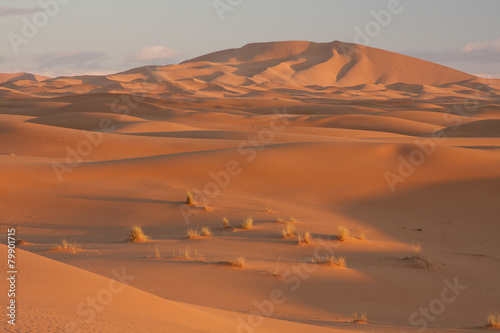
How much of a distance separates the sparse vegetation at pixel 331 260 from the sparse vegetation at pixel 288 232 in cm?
139

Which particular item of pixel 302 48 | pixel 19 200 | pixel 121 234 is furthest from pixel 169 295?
pixel 302 48

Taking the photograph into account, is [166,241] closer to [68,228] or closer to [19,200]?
[68,228]

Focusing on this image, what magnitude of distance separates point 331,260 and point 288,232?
2.03m

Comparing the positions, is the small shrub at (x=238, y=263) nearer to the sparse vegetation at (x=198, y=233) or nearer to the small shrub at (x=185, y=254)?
the small shrub at (x=185, y=254)

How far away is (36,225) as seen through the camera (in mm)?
12516

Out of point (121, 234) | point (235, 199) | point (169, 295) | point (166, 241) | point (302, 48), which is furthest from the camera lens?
point (302, 48)

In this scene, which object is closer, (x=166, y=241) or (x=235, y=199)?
(x=166, y=241)

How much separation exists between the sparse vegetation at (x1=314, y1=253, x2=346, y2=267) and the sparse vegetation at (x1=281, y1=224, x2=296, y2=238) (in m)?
1.39

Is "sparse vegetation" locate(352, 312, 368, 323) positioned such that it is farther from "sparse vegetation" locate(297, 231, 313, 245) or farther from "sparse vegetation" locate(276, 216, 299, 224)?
"sparse vegetation" locate(276, 216, 299, 224)

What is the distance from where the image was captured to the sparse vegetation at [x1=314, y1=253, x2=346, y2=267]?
9.16 meters

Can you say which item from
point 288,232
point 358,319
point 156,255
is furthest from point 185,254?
point 358,319

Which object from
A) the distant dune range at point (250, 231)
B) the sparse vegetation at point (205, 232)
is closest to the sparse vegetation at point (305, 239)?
the distant dune range at point (250, 231)

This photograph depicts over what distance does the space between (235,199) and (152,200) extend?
79.4 inches

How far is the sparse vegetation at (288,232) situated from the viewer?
1104cm
